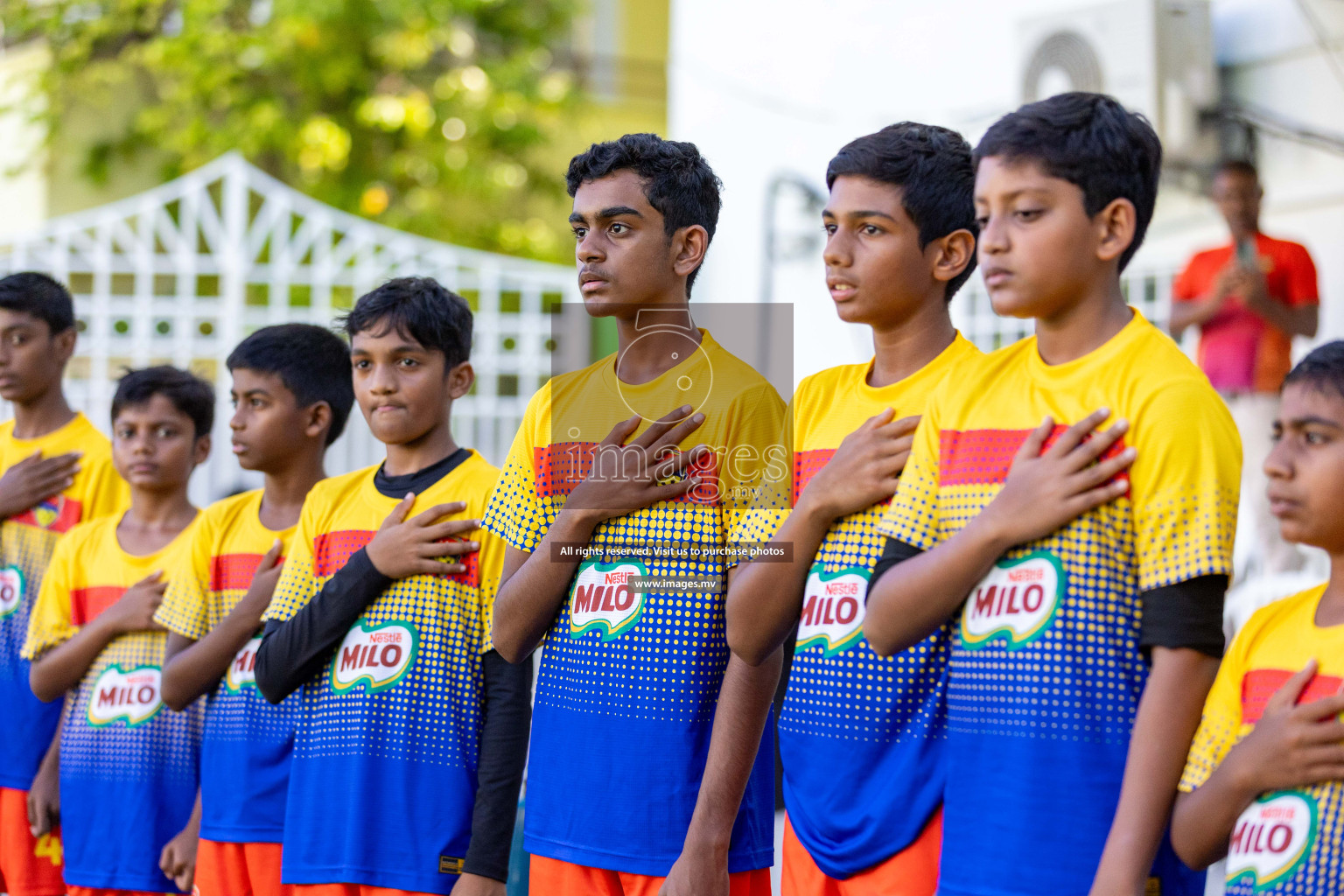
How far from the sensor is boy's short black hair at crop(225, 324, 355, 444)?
10.7 ft

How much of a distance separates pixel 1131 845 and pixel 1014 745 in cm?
19

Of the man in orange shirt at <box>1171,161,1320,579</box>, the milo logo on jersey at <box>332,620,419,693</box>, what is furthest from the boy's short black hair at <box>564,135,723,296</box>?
the man in orange shirt at <box>1171,161,1320,579</box>

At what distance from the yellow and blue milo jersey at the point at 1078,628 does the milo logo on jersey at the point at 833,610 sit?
25cm

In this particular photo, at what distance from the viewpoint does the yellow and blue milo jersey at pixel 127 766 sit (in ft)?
10.8

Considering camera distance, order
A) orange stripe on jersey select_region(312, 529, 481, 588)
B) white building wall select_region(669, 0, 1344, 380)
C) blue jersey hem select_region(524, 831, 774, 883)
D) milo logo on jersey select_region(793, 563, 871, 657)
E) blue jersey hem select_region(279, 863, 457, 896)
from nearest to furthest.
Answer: milo logo on jersey select_region(793, 563, 871, 657), blue jersey hem select_region(524, 831, 774, 883), blue jersey hem select_region(279, 863, 457, 896), orange stripe on jersey select_region(312, 529, 481, 588), white building wall select_region(669, 0, 1344, 380)

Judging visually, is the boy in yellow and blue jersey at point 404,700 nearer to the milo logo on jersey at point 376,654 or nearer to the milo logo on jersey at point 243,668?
the milo logo on jersey at point 376,654

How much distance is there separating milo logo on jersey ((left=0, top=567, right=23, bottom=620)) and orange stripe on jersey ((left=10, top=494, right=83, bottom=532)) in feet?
0.46

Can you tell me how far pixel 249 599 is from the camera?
2.99 meters

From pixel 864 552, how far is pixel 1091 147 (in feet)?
2.24

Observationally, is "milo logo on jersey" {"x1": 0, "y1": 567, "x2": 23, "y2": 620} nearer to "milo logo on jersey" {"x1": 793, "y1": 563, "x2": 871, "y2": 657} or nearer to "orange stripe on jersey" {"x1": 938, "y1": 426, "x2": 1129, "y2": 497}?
"milo logo on jersey" {"x1": 793, "y1": 563, "x2": 871, "y2": 657}

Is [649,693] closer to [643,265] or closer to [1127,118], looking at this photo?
[643,265]

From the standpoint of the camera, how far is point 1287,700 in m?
1.76

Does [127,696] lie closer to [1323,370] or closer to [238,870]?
[238,870]

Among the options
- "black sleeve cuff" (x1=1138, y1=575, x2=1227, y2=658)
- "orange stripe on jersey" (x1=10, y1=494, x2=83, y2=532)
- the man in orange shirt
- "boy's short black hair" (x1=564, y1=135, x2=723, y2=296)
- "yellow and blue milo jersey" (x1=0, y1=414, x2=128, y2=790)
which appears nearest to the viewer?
"black sleeve cuff" (x1=1138, y1=575, x2=1227, y2=658)
